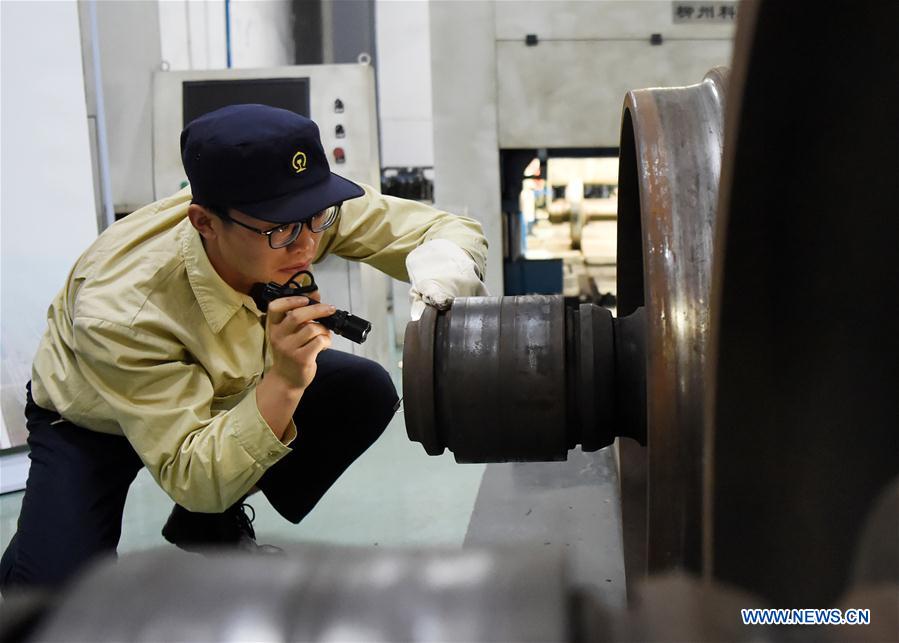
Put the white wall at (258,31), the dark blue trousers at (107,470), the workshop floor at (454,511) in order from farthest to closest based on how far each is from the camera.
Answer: the white wall at (258,31) < the workshop floor at (454,511) < the dark blue trousers at (107,470)

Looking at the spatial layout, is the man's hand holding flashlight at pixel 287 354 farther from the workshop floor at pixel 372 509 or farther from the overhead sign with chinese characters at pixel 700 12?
the overhead sign with chinese characters at pixel 700 12

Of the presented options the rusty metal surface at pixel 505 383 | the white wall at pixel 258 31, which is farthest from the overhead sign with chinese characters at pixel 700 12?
the rusty metal surface at pixel 505 383

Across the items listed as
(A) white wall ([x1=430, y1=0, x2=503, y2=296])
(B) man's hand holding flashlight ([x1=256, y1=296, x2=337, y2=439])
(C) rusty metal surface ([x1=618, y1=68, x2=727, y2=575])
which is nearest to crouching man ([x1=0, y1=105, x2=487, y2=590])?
(B) man's hand holding flashlight ([x1=256, y1=296, x2=337, y2=439])

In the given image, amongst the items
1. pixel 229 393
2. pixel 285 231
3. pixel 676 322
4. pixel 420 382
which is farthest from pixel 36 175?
pixel 676 322

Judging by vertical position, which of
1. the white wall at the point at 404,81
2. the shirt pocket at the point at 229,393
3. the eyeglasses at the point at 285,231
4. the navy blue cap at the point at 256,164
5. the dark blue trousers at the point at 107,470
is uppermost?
the white wall at the point at 404,81

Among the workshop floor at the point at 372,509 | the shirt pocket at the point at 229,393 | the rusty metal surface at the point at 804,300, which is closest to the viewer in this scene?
the rusty metal surface at the point at 804,300

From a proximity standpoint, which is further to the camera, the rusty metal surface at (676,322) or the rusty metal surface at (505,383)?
the rusty metal surface at (505,383)

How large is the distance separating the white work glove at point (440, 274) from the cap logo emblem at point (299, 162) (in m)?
0.22

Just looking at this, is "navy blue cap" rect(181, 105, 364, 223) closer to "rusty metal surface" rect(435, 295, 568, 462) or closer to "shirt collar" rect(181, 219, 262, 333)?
"shirt collar" rect(181, 219, 262, 333)

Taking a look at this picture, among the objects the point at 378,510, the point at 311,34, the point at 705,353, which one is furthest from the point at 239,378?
the point at 311,34

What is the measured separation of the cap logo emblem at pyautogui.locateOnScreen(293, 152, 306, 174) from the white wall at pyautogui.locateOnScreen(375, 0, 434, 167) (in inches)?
165

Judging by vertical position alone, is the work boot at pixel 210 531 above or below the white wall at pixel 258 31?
below

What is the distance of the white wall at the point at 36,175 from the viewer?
6.14 feet

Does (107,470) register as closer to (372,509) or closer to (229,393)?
(229,393)
